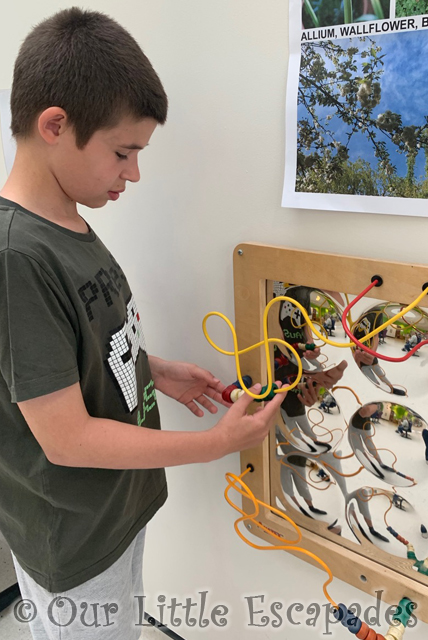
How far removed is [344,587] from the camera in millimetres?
844

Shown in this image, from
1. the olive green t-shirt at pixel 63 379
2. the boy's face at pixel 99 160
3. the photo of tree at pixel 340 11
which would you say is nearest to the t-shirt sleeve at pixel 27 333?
the olive green t-shirt at pixel 63 379

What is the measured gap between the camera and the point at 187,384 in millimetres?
918

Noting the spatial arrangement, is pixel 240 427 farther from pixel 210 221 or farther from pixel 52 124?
pixel 52 124

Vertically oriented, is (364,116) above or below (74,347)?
above

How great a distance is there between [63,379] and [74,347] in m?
0.05

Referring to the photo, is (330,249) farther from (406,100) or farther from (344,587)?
(344,587)

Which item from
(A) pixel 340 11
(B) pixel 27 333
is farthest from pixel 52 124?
(A) pixel 340 11

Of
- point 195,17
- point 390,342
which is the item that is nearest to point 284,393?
point 390,342

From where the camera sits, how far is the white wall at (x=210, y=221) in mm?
712

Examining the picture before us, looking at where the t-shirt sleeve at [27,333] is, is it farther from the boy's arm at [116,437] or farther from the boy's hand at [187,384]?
the boy's hand at [187,384]

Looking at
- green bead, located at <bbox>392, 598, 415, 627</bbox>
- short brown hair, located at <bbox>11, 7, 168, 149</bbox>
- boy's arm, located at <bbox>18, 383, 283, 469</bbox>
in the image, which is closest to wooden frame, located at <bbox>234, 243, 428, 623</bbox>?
green bead, located at <bbox>392, 598, 415, 627</bbox>

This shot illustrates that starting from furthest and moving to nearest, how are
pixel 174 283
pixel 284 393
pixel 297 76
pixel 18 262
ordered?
pixel 174 283 → pixel 284 393 → pixel 297 76 → pixel 18 262

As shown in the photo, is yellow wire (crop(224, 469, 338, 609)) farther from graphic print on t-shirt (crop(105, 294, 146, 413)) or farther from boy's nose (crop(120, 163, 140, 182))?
boy's nose (crop(120, 163, 140, 182))

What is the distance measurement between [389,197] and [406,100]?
0.36ft
